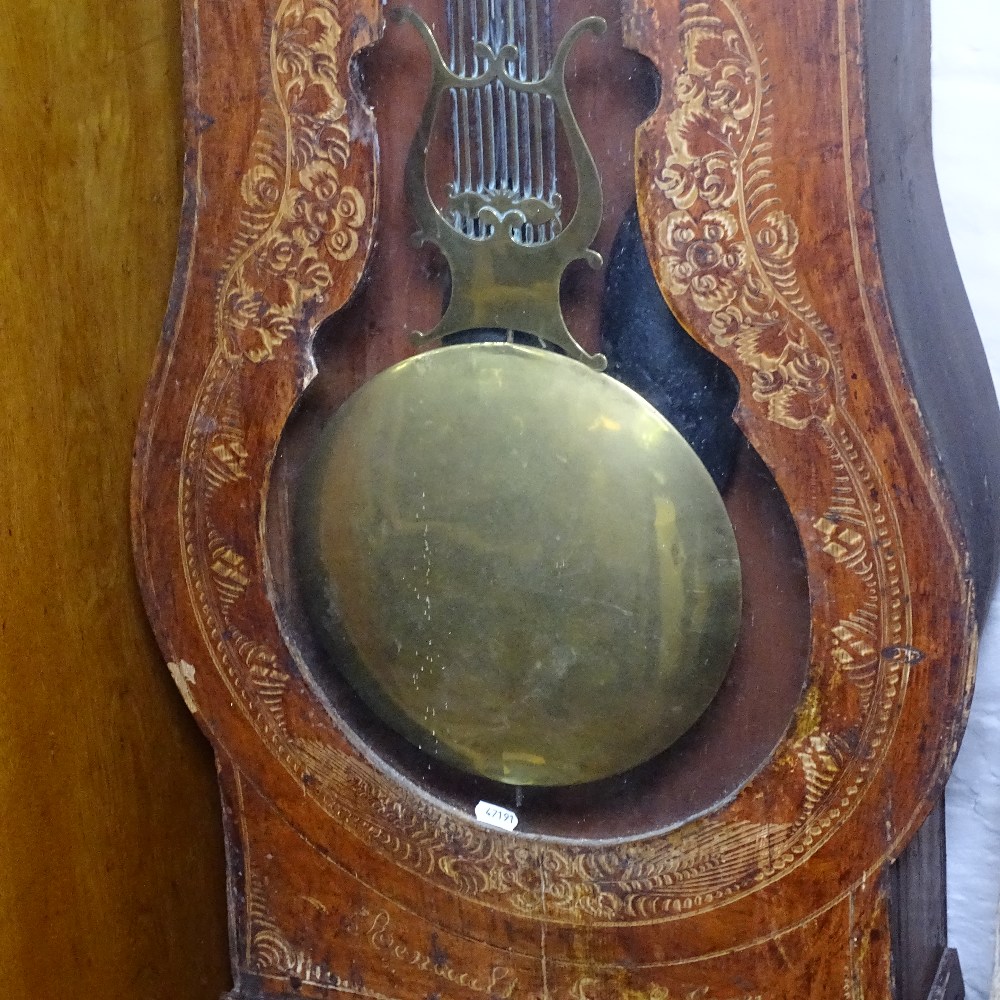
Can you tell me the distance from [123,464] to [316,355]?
26 cm

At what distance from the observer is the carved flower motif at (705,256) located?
870 millimetres

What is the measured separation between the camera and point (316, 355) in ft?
3.37

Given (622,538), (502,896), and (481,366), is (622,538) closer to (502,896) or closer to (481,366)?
(481,366)

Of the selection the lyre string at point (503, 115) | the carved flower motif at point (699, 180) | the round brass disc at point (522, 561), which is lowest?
the round brass disc at point (522, 561)

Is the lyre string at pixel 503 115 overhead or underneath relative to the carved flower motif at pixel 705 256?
overhead

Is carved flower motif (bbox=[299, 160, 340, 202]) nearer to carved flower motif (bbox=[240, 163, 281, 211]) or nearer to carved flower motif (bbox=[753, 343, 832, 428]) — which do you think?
carved flower motif (bbox=[240, 163, 281, 211])

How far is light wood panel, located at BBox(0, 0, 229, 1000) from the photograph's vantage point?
3.41ft

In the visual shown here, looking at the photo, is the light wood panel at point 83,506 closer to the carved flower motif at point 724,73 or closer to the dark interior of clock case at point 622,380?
the dark interior of clock case at point 622,380

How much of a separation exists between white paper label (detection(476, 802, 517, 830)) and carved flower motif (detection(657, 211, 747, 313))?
44 centimetres

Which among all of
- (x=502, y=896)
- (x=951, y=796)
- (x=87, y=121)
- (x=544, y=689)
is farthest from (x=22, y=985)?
(x=951, y=796)

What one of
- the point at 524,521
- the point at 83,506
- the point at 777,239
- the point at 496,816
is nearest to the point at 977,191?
the point at 777,239

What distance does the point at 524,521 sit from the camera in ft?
3.14

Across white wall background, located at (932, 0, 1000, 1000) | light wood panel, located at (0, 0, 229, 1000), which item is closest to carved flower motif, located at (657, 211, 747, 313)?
white wall background, located at (932, 0, 1000, 1000)

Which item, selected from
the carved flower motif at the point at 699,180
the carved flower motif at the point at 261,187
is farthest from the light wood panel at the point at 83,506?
the carved flower motif at the point at 699,180
